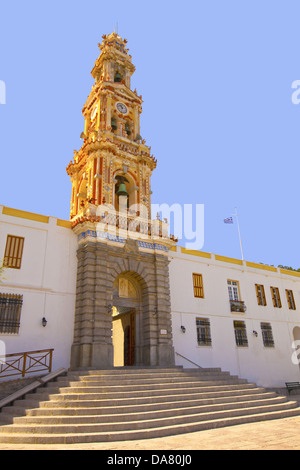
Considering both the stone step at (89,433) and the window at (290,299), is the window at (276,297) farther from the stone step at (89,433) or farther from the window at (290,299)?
the stone step at (89,433)

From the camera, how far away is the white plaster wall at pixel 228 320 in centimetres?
1995

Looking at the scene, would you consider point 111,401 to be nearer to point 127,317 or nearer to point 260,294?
point 127,317

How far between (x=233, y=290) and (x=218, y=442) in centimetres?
1646

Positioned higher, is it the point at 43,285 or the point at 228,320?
the point at 43,285

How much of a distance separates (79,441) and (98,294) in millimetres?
Answer: 8261

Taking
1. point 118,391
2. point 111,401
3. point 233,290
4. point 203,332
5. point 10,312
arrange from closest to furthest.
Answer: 1. point 111,401
2. point 118,391
3. point 10,312
4. point 203,332
5. point 233,290

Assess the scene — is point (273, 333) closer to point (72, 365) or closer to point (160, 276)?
point (160, 276)

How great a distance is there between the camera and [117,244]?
17859mm

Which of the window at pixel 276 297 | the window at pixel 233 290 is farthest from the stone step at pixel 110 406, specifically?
the window at pixel 276 297

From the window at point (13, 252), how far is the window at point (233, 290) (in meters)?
14.5

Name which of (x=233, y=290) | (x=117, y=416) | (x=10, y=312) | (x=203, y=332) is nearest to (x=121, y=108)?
(x=233, y=290)

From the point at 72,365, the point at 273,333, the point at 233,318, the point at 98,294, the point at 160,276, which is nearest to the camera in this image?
the point at 72,365
